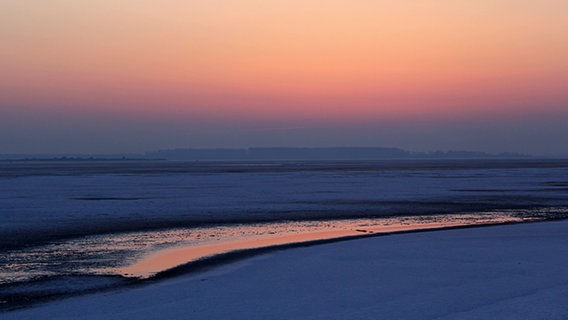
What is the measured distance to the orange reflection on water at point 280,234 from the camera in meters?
14.1

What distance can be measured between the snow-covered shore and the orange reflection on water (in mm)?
1478

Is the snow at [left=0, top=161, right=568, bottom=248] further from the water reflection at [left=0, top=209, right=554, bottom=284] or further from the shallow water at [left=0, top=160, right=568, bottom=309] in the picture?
the water reflection at [left=0, top=209, right=554, bottom=284]

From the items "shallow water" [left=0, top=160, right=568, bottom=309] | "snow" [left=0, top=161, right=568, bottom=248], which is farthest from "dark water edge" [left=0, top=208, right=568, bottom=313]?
"snow" [left=0, top=161, right=568, bottom=248]

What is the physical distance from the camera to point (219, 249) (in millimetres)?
16031

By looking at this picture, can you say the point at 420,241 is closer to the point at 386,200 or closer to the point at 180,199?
the point at 386,200

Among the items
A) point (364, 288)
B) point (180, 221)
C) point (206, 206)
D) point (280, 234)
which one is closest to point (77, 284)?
point (364, 288)

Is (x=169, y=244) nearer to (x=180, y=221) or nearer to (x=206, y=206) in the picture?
(x=180, y=221)

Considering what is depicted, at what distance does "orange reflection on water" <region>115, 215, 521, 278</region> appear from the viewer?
46.4 feet

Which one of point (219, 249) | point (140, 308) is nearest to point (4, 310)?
point (140, 308)

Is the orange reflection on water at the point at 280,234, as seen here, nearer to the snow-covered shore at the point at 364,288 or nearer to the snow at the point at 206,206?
the snow-covered shore at the point at 364,288

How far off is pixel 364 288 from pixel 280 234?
816 centimetres

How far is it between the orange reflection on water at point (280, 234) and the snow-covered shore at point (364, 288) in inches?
58.2

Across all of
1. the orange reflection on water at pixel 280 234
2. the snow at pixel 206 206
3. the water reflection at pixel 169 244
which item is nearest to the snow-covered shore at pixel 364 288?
the orange reflection on water at pixel 280 234

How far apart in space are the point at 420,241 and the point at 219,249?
501 centimetres
